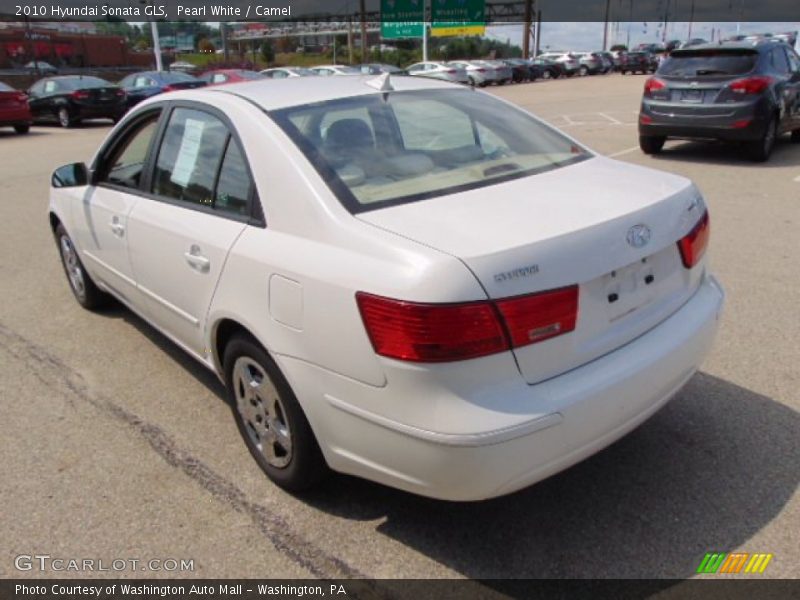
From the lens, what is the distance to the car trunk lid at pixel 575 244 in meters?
2.06

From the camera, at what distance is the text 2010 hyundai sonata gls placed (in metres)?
2.02

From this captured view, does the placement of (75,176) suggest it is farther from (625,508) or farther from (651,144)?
(651,144)

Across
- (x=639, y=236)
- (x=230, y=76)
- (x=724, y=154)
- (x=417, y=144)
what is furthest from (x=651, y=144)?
(x=230, y=76)

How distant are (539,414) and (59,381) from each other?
9.95 ft

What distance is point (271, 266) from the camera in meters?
2.44

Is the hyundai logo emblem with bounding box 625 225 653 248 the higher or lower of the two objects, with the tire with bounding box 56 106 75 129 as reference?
higher

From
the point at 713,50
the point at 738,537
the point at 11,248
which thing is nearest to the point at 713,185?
the point at 713,50

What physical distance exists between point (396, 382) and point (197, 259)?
130 cm

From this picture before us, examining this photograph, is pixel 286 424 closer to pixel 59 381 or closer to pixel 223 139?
pixel 223 139

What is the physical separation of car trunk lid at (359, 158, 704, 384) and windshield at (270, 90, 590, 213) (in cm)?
15

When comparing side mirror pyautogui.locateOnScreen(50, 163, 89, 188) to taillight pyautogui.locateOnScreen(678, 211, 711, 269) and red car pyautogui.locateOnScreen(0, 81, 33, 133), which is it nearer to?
taillight pyautogui.locateOnScreen(678, 211, 711, 269)

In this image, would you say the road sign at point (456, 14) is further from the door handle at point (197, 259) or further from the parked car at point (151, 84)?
the door handle at point (197, 259)

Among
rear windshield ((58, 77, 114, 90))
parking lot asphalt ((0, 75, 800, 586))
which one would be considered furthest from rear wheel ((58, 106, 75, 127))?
parking lot asphalt ((0, 75, 800, 586))

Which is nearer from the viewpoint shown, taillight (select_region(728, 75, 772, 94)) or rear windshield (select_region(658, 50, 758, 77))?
taillight (select_region(728, 75, 772, 94))
